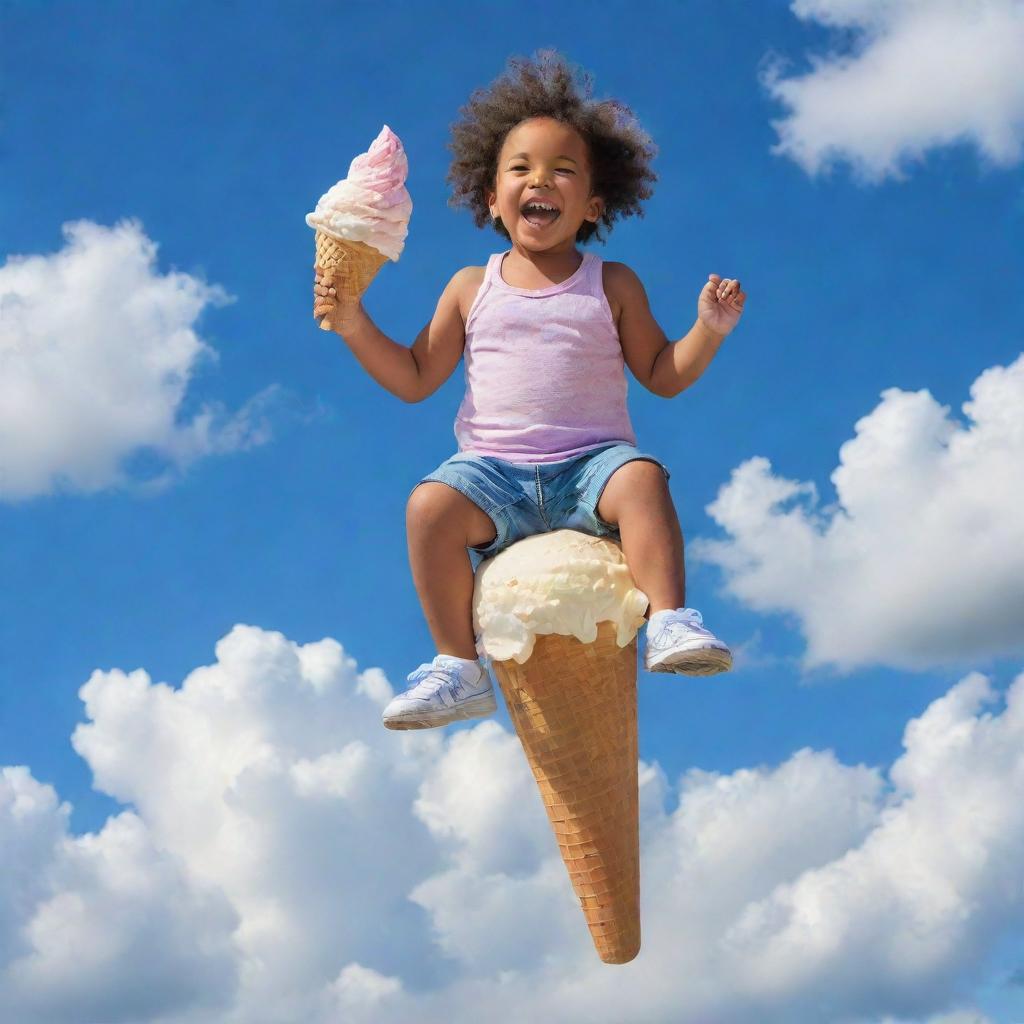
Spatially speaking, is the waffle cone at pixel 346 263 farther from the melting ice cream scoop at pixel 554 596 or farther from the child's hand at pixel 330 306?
the melting ice cream scoop at pixel 554 596

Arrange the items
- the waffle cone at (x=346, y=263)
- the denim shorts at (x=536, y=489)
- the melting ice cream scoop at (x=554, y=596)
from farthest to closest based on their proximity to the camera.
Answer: the waffle cone at (x=346, y=263), the denim shorts at (x=536, y=489), the melting ice cream scoop at (x=554, y=596)

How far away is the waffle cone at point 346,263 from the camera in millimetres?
4789

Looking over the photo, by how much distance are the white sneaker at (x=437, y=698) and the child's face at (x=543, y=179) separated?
62.4 inches

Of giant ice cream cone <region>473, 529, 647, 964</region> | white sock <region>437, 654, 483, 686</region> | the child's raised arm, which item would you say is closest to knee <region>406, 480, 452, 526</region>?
giant ice cream cone <region>473, 529, 647, 964</region>

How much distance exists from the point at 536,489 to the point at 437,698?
2.61 ft

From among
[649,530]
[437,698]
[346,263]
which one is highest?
[346,263]

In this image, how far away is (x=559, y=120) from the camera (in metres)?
5.09

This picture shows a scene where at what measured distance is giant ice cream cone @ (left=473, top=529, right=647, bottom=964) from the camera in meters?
4.43

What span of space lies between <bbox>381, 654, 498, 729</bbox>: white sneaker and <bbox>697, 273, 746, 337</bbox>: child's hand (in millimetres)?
1498

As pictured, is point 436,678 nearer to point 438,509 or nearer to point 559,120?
point 438,509

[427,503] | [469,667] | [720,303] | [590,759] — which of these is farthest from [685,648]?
[720,303]

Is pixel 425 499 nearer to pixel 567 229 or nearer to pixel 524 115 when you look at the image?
pixel 567 229

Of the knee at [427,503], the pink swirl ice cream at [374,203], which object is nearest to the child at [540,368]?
the knee at [427,503]

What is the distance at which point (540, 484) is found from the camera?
4719 millimetres
